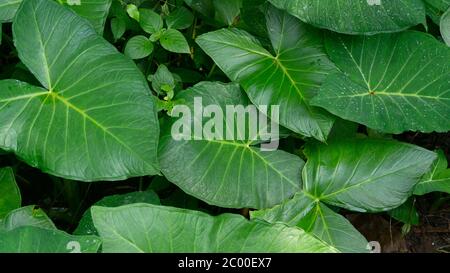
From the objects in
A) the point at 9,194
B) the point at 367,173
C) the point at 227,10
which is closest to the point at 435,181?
the point at 367,173

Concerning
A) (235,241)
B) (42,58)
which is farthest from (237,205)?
(42,58)

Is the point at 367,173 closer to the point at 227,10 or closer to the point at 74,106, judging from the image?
the point at 227,10

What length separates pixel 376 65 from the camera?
1539mm

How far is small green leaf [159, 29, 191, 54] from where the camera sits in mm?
1559

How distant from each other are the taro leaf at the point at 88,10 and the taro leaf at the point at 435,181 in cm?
87

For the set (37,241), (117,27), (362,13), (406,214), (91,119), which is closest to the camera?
(37,241)

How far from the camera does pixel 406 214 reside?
1.77 meters

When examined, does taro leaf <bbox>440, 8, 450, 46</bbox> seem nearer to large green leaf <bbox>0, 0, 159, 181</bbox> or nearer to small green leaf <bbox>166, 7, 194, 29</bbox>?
small green leaf <bbox>166, 7, 194, 29</bbox>

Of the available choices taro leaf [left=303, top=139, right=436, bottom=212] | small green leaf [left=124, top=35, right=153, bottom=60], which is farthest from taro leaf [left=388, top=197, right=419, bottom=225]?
small green leaf [left=124, top=35, right=153, bottom=60]

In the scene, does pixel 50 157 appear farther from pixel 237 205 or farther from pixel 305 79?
pixel 305 79

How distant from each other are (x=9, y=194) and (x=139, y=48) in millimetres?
459

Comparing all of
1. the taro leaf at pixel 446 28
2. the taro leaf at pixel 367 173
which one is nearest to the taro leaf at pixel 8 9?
the taro leaf at pixel 367 173

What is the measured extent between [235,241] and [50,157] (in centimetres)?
41

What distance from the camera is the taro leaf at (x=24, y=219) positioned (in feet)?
4.46
